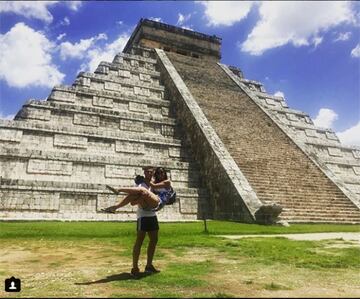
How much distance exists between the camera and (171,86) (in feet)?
74.1

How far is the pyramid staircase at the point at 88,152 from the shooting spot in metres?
13.1

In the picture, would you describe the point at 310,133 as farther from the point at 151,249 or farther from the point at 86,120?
the point at 151,249

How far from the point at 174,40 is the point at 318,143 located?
15577 mm

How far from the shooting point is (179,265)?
6047 millimetres

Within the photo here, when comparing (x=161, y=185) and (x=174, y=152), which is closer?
(x=161, y=185)

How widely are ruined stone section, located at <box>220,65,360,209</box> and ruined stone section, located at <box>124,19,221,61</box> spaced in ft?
21.5

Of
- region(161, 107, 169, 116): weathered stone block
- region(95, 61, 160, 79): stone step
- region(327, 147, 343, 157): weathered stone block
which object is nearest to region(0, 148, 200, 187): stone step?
region(161, 107, 169, 116): weathered stone block

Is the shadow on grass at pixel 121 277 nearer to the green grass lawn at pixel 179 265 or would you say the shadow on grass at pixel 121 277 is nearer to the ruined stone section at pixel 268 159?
the green grass lawn at pixel 179 265

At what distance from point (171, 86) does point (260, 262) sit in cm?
1728

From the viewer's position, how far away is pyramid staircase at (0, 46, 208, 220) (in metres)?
13.1

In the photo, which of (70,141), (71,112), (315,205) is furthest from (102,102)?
(315,205)

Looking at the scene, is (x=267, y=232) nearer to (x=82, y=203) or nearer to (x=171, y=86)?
(x=82, y=203)

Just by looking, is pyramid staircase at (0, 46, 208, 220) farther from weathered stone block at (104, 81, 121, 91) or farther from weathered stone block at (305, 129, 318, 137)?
weathered stone block at (305, 129, 318, 137)

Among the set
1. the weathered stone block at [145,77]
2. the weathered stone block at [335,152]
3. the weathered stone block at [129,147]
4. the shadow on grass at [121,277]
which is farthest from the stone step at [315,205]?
the weathered stone block at [145,77]
